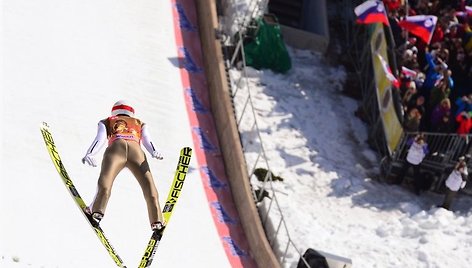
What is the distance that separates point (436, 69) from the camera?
16172 millimetres

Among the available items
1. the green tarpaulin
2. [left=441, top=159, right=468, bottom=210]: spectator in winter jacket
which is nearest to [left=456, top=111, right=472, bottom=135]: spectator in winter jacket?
[left=441, top=159, right=468, bottom=210]: spectator in winter jacket

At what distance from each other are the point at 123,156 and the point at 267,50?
29.6 ft

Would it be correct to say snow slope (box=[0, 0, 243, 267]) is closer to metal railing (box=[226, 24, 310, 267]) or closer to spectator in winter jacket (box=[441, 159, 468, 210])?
metal railing (box=[226, 24, 310, 267])

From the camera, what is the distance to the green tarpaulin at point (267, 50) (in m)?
19.1

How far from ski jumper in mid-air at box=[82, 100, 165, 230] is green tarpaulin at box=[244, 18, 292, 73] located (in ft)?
27.4

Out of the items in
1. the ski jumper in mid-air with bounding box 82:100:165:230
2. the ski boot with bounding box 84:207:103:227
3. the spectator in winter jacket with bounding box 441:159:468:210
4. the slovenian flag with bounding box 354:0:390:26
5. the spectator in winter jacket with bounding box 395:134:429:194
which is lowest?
the spectator in winter jacket with bounding box 441:159:468:210

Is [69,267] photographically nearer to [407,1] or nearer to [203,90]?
[203,90]

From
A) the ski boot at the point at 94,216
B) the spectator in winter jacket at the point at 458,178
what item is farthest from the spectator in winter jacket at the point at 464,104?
the ski boot at the point at 94,216

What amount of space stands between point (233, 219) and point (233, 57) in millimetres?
4136

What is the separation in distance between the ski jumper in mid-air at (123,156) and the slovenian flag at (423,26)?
24.9ft

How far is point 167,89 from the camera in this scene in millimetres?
16719

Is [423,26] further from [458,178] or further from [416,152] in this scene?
[458,178]

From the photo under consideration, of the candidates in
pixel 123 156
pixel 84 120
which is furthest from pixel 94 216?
pixel 84 120

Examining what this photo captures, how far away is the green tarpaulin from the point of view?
19.1m
